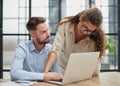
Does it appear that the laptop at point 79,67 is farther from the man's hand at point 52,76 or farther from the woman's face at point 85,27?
the woman's face at point 85,27

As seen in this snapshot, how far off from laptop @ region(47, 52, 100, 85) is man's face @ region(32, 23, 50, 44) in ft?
1.43

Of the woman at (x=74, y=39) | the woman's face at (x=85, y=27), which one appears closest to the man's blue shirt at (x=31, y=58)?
the woman at (x=74, y=39)

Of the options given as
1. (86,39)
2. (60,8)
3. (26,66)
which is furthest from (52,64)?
(60,8)

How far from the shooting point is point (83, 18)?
1974 millimetres

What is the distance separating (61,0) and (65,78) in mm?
3294

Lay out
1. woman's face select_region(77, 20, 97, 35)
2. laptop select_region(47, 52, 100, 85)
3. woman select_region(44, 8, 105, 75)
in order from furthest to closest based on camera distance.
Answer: woman select_region(44, 8, 105, 75) < woman's face select_region(77, 20, 97, 35) < laptop select_region(47, 52, 100, 85)

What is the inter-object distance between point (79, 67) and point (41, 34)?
52cm

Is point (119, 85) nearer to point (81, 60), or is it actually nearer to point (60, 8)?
point (81, 60)

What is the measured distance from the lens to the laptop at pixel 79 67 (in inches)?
66.0

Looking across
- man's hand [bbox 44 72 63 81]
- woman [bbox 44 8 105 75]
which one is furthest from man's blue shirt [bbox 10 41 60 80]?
man's hand [bbox 44 72 63 81]

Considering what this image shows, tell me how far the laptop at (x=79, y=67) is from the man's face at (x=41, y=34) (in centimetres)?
44

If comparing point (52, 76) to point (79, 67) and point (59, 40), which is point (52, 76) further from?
point (59, 40)

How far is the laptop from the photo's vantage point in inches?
66.0

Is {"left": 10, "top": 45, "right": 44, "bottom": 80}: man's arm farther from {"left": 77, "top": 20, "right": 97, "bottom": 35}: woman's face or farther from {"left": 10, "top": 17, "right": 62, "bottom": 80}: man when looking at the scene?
{"left": 77, "top": 20, "right": 97, "bottom": 35}: woman's face
